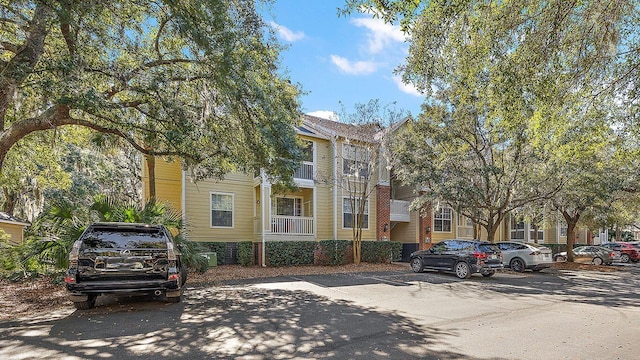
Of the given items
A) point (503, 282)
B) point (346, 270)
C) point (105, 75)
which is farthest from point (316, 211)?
point (105, 75)

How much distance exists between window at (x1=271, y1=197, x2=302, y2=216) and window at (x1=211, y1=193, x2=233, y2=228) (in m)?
2.37

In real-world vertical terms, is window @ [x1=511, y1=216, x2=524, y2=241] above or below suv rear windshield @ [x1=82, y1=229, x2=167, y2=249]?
below

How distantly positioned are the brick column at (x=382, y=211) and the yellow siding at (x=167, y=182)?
10665 millimetres

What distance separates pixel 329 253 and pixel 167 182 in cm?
859

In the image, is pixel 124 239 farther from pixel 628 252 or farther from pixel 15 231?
pixel 628 252

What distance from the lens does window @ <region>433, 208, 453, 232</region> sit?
76.7ft

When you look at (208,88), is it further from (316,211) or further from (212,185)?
(316,211)

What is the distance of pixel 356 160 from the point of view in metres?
17.3

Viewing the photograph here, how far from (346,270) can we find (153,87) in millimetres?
11032

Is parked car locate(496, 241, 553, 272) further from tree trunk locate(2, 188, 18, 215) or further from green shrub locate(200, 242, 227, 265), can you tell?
tree trunk locate(2, 188, 18, 215)

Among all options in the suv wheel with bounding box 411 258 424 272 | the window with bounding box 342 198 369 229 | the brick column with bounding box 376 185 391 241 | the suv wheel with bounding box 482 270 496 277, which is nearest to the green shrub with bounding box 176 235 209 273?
the suv wheel with bounding box 411 258 424 272

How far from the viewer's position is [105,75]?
816cm

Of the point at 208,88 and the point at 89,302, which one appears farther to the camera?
the point at 208,88

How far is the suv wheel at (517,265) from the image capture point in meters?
16.8
